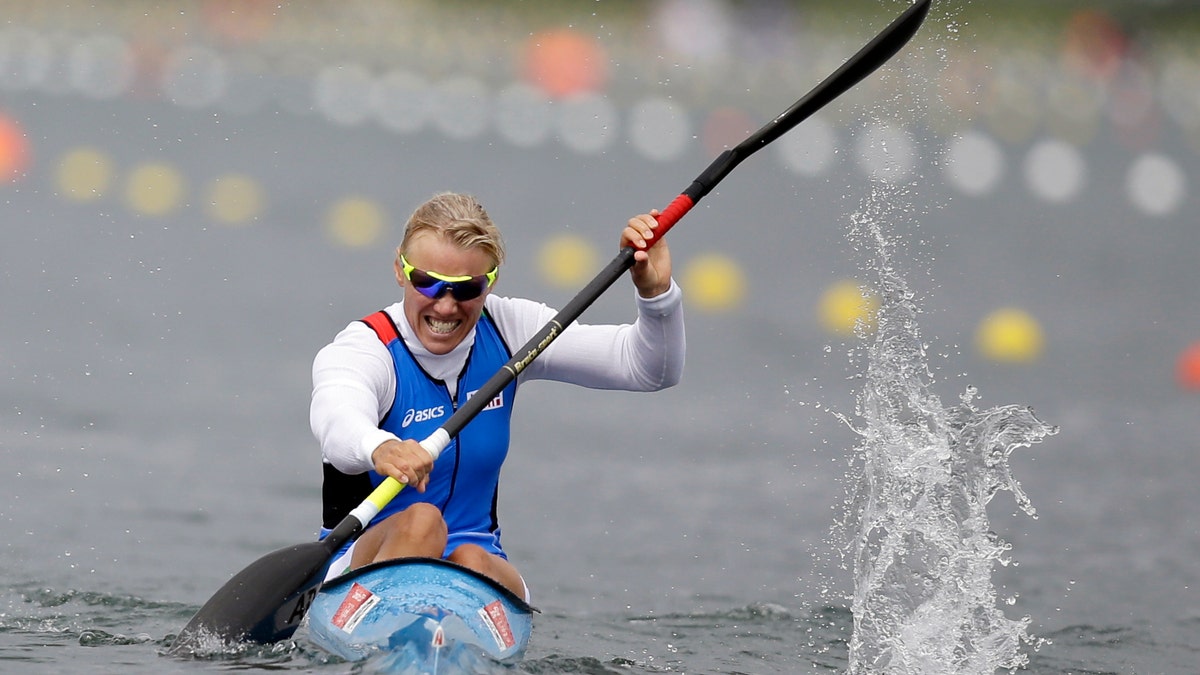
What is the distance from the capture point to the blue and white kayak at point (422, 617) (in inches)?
109

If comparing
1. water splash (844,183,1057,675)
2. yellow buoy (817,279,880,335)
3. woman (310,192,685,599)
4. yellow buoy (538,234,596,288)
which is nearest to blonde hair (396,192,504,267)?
woman (310,192,685,599)

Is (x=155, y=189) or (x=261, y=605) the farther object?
(x=155, y=189)

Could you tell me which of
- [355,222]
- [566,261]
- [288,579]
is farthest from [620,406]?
[288,579]

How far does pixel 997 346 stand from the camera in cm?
991

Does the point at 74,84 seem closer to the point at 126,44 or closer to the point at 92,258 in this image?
the point at 126,44

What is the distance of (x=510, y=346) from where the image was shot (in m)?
3.44

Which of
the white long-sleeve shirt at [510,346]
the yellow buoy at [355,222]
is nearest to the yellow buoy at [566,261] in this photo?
the yellow buoy at [355,222]

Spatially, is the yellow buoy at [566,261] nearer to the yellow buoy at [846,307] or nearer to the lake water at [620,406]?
the lake water at [620,406]

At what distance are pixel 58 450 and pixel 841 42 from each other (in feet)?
26.4

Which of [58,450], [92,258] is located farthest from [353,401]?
[92,258]

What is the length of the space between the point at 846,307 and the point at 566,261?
2125 mm

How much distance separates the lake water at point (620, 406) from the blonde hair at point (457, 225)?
96cm

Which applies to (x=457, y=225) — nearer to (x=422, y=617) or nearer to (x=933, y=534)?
(x=422, y=617)

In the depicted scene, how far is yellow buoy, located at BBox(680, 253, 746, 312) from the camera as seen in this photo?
34.6 ft
